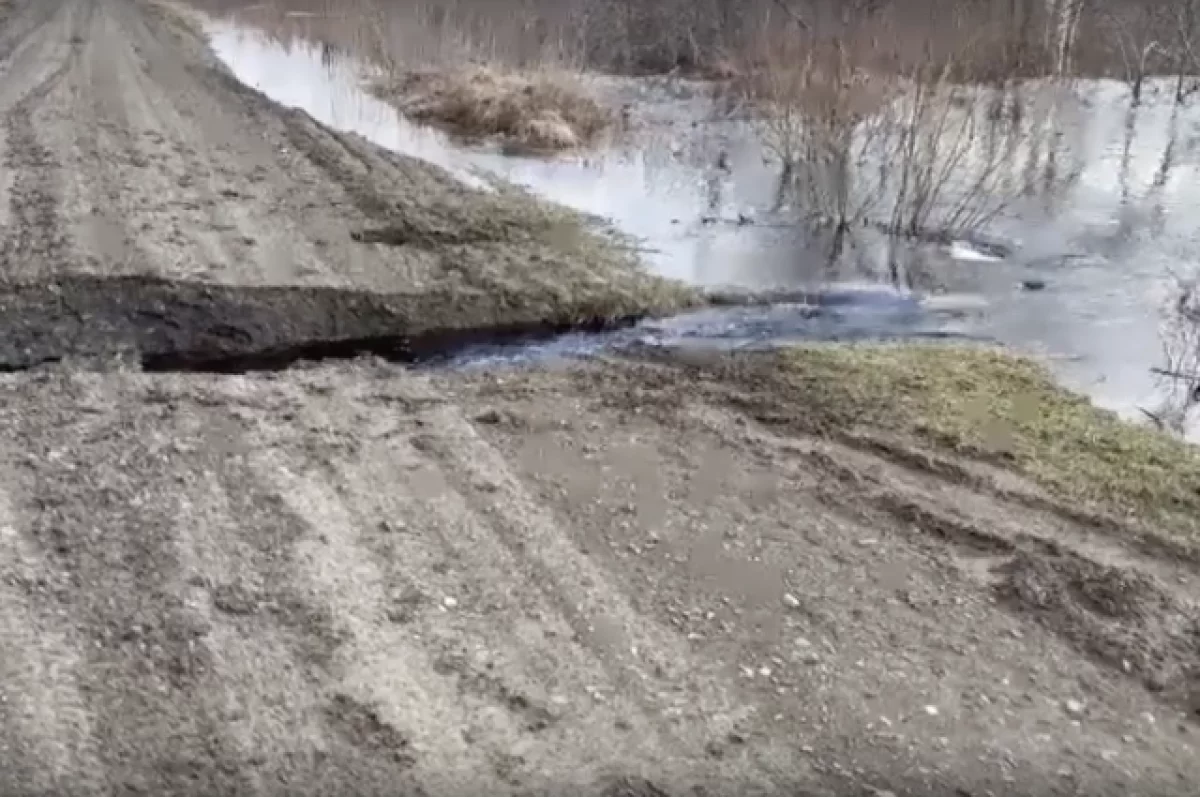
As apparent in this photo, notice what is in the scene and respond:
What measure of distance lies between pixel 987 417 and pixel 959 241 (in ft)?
16.3

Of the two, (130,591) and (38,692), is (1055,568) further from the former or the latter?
(38,692)

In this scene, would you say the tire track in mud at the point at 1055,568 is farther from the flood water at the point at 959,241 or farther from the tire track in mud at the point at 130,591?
the tire track in mud at the point at 130,591

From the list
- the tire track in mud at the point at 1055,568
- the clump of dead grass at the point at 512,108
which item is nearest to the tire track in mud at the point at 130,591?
the tire track in mud at the point at 1055,568

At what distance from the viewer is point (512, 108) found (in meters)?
17.7

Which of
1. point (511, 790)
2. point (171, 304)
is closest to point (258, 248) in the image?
point (171, 304)

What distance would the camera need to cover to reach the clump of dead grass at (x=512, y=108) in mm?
16969

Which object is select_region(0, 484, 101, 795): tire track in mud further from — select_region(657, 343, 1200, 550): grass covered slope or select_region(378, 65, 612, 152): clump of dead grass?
select_region(378, 65, 612, 152): clump of dead grass

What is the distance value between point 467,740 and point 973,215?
9.64 meters

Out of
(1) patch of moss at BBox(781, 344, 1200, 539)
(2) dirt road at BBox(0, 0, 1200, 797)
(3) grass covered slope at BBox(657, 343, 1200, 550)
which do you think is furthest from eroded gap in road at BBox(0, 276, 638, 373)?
(1) patch of moss at BBox(781, 344, 1200, 539)

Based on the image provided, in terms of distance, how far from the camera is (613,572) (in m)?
5.83

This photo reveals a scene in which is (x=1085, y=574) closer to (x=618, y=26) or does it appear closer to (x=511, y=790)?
(x=511, y=790)

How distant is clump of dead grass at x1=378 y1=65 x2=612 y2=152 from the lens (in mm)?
16969

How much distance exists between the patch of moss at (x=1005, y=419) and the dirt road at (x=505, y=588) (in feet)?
1.16

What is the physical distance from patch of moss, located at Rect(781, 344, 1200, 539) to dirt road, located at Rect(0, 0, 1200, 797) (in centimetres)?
35
